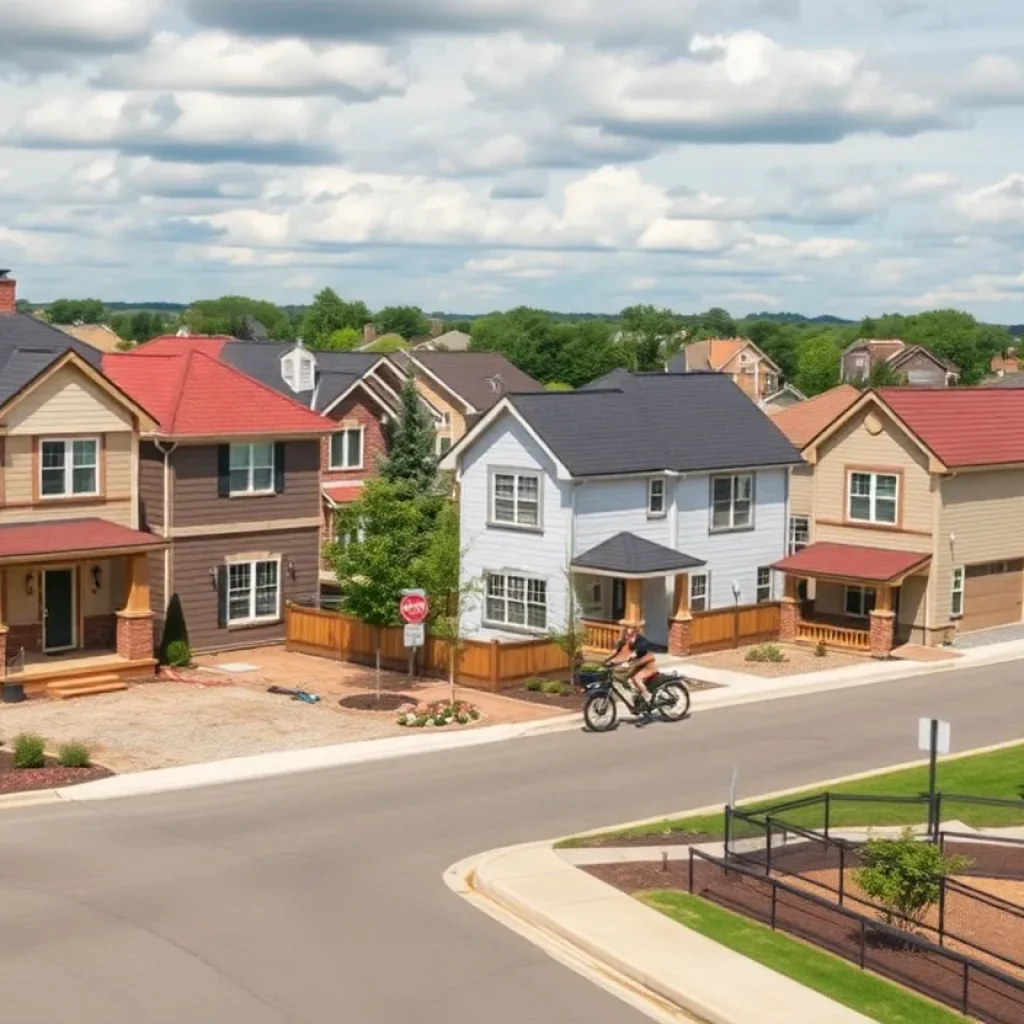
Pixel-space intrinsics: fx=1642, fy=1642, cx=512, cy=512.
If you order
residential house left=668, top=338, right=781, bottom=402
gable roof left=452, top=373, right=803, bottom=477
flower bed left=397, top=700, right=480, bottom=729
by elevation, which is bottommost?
flower bed left=397, top=700, right=480, bottom=729

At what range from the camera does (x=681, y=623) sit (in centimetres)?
4178

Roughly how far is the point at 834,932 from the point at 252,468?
1038 inches

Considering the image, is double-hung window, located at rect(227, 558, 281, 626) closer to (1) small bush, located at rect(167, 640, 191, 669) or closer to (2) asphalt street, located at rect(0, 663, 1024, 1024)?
(1) small bush, located at rect(167, 640, 191, 669)

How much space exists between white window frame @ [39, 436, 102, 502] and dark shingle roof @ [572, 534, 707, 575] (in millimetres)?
11876

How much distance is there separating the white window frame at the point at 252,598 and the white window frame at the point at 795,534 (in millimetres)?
14657

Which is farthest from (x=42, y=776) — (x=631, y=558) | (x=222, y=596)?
(x=631, y=558)

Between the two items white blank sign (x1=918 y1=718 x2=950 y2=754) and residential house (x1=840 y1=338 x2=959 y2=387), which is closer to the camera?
white blank sign (x1=918 y1=718 x2=950 y2=754)

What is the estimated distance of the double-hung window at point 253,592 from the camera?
42.3 metres

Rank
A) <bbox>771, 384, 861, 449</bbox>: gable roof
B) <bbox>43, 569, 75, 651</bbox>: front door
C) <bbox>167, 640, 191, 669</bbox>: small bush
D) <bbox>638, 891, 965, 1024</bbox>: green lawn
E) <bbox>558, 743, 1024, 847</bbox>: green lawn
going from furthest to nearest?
<bbox>771, 384, 861, 449</bbox>: gable roof
<bbox>167, 640, 191, 669</bbox>: small bush
<bbox>43, 569, 75, 651</bbox>: front door
<bbox>558, 743, 1024, 847</bbox>: green lawn
<bbox>638, 891, 965, 1024</bbox>: green lawn

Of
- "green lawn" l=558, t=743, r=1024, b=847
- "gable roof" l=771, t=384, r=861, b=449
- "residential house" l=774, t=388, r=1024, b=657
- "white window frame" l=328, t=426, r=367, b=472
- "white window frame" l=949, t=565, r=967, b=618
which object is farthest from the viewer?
"white window frame" l=328, t=426, r=367, b=472

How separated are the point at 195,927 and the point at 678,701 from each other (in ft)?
56.5

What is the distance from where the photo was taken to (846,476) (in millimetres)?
46188

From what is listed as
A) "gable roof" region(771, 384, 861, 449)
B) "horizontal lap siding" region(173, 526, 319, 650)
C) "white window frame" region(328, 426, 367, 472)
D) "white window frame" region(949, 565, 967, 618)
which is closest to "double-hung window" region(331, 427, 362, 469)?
"white window frame" region(328, 426, 367, 472)

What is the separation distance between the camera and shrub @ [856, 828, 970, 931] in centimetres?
1880
